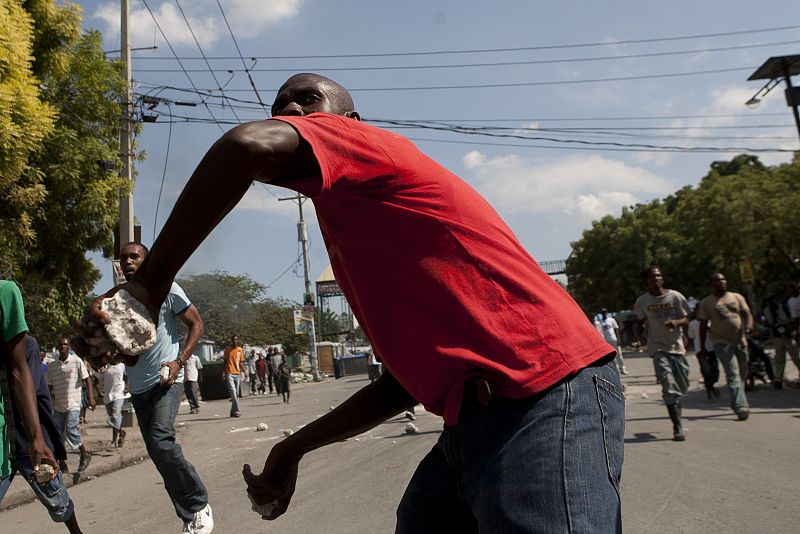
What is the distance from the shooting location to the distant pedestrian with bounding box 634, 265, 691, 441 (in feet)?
25.2

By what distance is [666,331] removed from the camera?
26.1 feet

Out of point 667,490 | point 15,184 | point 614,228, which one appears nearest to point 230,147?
point 667,490

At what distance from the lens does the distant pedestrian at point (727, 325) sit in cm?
885

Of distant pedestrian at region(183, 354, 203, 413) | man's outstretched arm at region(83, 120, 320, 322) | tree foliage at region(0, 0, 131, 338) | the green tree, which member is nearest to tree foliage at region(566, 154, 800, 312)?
distant pedestrian at region(183, 354, 203, 413)

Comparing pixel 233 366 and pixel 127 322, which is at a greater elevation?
pixel 127 322

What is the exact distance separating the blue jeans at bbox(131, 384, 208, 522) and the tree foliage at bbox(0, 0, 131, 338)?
693 centimetres

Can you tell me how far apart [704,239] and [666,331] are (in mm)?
21660

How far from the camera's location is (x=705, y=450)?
21.8 ft

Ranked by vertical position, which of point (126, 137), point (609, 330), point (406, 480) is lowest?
point (406, 480)

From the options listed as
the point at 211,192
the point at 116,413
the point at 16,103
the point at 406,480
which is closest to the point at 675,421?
the point at 406,480

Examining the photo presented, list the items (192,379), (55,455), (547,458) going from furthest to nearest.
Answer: (192,379)
(55,455)
(547,458)

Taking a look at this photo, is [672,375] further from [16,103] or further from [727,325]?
[16,103]

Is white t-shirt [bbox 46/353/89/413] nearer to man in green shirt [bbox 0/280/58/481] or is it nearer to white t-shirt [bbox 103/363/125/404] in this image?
white t-shirt [bbox 103/363/125/404]

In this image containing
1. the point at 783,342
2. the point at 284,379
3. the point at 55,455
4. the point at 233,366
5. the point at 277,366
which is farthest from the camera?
the point at 277,366
